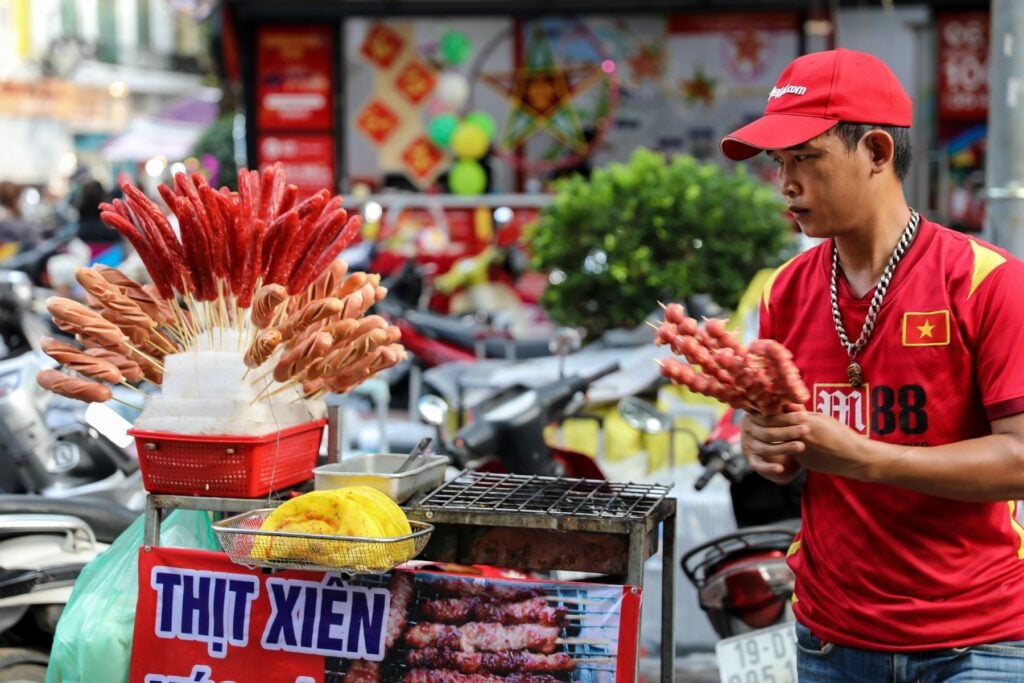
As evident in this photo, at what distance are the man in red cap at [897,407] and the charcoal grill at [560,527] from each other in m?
0.47

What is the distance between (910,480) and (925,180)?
12.5 metres

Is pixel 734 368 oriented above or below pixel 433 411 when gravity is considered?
above

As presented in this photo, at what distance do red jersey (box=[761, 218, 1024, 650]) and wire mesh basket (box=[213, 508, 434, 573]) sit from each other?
835 mm

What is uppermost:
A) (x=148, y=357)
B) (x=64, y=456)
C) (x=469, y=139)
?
(x=469, y=139)

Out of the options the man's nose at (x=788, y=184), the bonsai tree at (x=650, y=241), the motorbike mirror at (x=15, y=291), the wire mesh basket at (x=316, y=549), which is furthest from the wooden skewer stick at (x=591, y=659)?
the motorbike mirror at (x=15, y=291)

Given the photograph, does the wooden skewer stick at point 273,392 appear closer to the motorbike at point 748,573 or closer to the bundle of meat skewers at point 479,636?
the bundle of meat skewers at point 479,636

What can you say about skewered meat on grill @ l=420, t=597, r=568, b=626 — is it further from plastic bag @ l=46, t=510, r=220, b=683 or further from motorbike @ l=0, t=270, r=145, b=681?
motorbike @ l=0, t=270, r=145, b=681

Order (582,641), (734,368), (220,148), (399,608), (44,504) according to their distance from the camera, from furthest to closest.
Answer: (220,148) → (44,504) → (399,608) → (582,641) → (734,368)

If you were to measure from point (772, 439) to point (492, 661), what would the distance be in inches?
35.5

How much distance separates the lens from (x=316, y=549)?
2.63 m

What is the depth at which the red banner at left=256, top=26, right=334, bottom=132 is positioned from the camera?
45.6 ft

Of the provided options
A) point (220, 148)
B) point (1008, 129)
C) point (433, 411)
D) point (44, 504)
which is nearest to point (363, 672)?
point (44, 504)

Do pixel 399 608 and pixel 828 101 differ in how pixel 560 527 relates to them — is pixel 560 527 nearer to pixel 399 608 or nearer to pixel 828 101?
pixel 399 608

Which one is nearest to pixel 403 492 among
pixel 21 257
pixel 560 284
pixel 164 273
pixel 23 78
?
pixel 164 273
